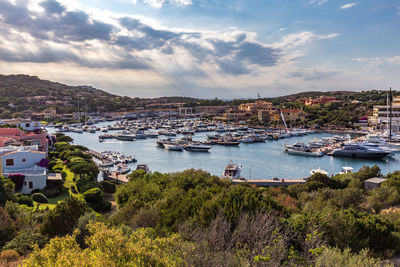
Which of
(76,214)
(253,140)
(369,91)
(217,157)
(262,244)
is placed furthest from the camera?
(369,91)

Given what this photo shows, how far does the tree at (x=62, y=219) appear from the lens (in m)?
7.94

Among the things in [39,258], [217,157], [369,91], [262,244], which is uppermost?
[369,91]

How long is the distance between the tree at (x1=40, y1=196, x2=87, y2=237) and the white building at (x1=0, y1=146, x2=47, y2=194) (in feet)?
27.0

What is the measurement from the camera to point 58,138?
3712 centimetres

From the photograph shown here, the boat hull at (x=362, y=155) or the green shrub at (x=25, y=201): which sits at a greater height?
the green shrub at (x=25, y=201)

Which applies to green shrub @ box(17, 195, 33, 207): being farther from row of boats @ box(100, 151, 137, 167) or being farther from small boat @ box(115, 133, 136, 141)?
small boat @ box(115, 133, 136, 141)

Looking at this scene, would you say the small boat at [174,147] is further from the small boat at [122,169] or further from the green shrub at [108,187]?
the green shrub at [108,187]

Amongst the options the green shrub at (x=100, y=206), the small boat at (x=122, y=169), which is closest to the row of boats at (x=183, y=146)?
the small boat at (x=122, y=169)

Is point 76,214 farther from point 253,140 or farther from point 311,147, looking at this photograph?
point 253,140

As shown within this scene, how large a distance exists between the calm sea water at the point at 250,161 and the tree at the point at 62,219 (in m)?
17.3

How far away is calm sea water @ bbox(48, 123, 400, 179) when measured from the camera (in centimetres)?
2706

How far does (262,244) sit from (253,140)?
40.1 m

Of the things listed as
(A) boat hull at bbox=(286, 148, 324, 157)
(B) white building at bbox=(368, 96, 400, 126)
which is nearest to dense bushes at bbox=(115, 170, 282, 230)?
(A) boat hull at bbox=(286, 148, 324, 157)

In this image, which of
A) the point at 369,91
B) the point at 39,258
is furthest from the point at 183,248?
the point at 369,91
